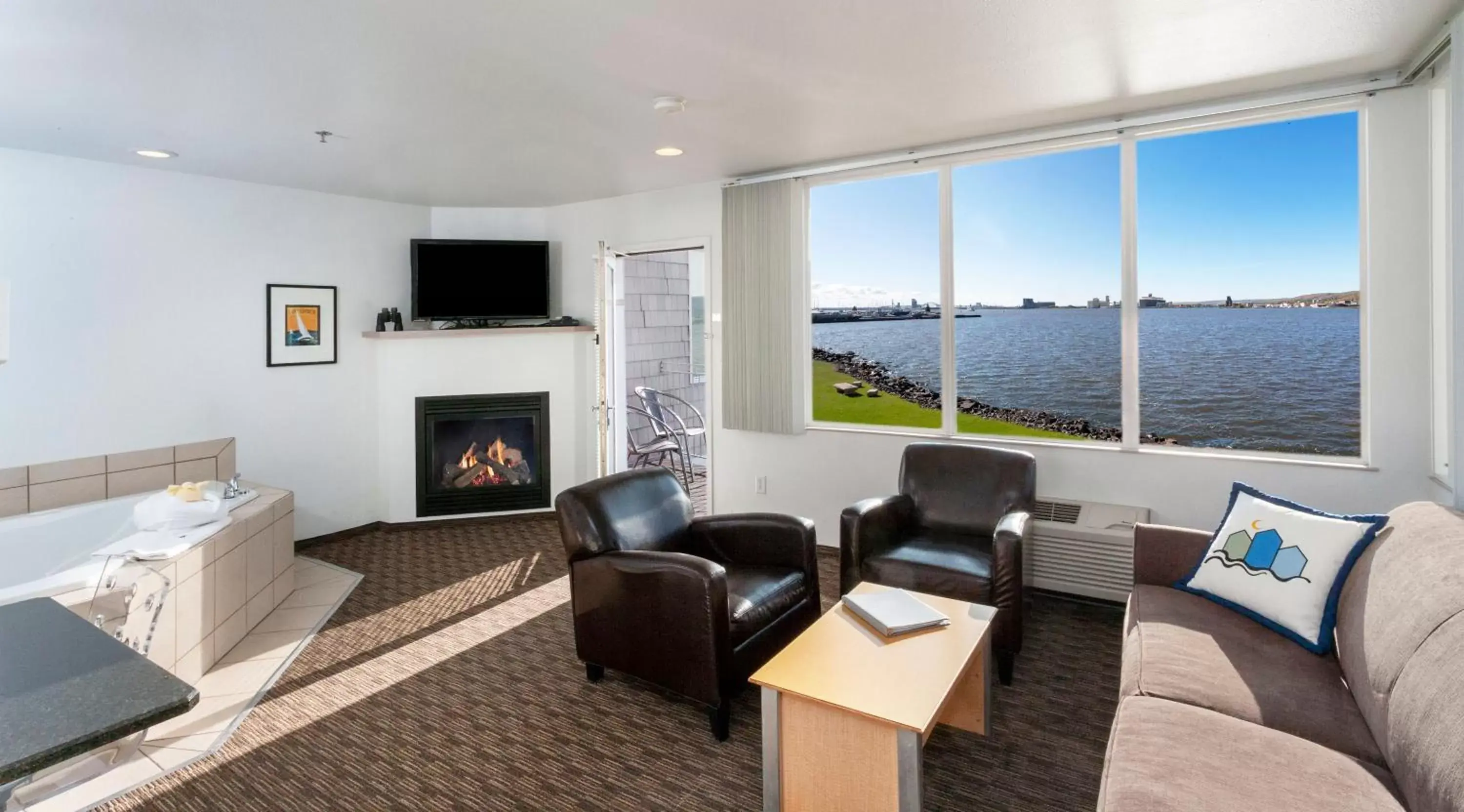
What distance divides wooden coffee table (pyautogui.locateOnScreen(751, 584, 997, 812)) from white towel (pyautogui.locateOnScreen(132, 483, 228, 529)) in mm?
2883

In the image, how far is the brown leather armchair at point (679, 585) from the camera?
8.36 feet

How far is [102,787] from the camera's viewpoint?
233cm

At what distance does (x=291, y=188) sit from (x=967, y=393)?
15.5ft

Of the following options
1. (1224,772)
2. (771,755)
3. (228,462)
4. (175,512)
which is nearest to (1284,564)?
(1224,772)

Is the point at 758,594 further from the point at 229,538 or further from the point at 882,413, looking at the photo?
the point at 229,538

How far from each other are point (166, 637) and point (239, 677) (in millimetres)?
368

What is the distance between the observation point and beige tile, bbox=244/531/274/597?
3.58 m

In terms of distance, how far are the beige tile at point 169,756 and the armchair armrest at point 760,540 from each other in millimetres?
1980

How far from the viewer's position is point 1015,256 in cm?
436

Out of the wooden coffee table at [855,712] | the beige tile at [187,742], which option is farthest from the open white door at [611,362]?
the wooden coffee table at [855,712]

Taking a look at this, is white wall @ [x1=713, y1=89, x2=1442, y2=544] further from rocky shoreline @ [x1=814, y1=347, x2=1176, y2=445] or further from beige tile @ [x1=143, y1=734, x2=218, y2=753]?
beige tile @ [x1=143, y1=734, x2=218, y2=753]

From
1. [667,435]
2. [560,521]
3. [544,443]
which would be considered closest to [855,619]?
[560,521]

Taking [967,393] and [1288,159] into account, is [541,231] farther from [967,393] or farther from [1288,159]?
[1288,159]

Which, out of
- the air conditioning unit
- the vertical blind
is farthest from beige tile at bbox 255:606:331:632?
the air conditioning unit
